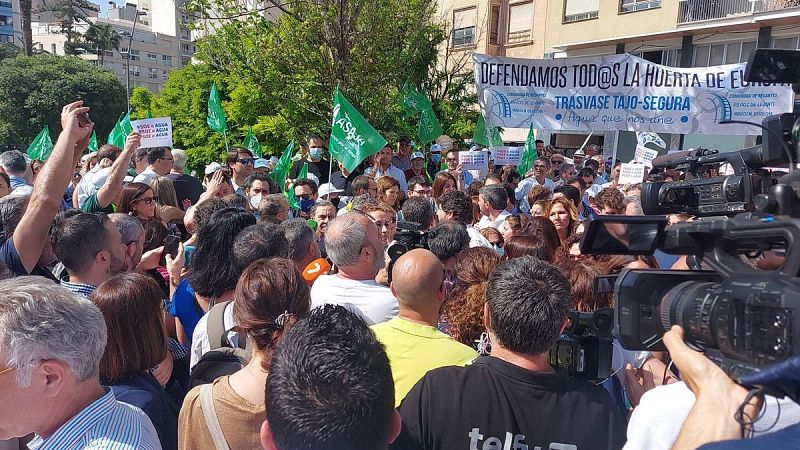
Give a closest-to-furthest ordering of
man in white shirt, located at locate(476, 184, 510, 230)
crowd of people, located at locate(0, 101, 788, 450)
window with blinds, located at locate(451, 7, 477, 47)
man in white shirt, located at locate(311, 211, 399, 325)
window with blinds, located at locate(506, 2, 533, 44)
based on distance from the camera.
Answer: crowd of people, located at locate(0, 101, 788, 450)
man in white shirt, located at locate(311, 211, 399, 325)
man in white shirt, located at locate(476, 184, 510, 230)
window with blinds, located at locate(506, 2, 533, 44)
window with blinds, located at locate(451, 7, 477, 47)

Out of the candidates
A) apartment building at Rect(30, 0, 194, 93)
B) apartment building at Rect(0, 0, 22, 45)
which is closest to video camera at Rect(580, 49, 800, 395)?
apartment building at Rect(30, 0, 194, 93)

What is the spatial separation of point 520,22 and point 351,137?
73.7 ft

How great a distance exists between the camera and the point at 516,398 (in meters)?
1.99

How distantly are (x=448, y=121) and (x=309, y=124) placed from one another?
8165 millimetres

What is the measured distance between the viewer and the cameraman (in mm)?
1962

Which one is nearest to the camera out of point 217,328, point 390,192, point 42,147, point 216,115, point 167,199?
point 217,328

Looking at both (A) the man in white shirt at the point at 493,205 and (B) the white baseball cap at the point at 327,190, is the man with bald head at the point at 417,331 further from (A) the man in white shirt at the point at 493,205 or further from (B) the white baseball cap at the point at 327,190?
(B) the white baseball cap at the point at 327,190

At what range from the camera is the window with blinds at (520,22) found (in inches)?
1061

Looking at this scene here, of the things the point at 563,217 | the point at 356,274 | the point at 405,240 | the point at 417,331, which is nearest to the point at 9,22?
the point at 563,217

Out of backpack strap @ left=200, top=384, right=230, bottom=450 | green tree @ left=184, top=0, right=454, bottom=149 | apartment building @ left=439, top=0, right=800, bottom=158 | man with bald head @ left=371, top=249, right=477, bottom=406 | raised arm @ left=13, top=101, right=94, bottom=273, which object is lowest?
backpack strap @ left=200, top=384, right=230, bottom=450

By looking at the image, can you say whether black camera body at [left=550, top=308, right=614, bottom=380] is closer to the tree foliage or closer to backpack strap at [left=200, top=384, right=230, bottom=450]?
backpack strap at [left=200, top=384, right=230, bottom=450]

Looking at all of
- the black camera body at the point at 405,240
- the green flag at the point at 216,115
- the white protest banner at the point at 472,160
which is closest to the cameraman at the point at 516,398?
the black camera body at the point at 405,240

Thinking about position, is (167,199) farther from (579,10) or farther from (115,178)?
(579,10)

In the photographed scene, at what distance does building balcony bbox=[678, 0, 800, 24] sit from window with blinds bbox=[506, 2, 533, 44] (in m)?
6.31
